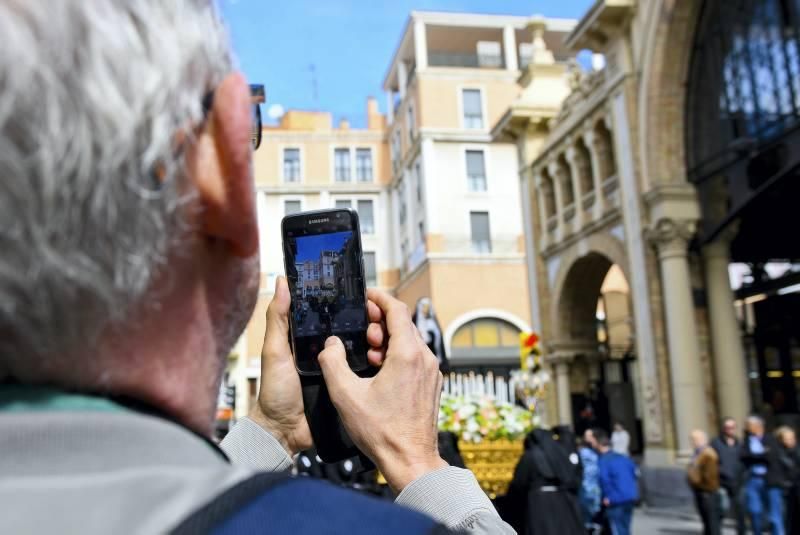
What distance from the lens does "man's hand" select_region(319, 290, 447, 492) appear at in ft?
4.20

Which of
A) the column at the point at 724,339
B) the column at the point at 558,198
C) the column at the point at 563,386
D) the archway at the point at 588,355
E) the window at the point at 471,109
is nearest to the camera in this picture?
the column at the point at 724,339

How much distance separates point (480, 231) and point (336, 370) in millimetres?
35704

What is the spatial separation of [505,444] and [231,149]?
7169 millimetres

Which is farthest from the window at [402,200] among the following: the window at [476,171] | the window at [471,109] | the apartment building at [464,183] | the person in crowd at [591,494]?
the person in crowd at [591,494]

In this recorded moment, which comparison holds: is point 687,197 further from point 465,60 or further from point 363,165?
point 363,165

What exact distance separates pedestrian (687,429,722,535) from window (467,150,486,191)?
26527 mm

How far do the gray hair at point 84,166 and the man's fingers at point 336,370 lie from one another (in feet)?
1.97

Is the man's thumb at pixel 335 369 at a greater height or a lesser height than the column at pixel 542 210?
lesser

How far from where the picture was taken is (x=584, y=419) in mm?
19219

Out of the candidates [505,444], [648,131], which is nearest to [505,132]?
[648,131]

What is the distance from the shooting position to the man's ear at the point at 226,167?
0.78m

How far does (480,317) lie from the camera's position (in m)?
35.1

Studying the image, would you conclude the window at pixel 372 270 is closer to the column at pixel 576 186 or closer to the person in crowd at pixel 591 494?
the column at pixel 576 186

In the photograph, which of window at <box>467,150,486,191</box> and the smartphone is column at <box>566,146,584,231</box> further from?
the smartphone
